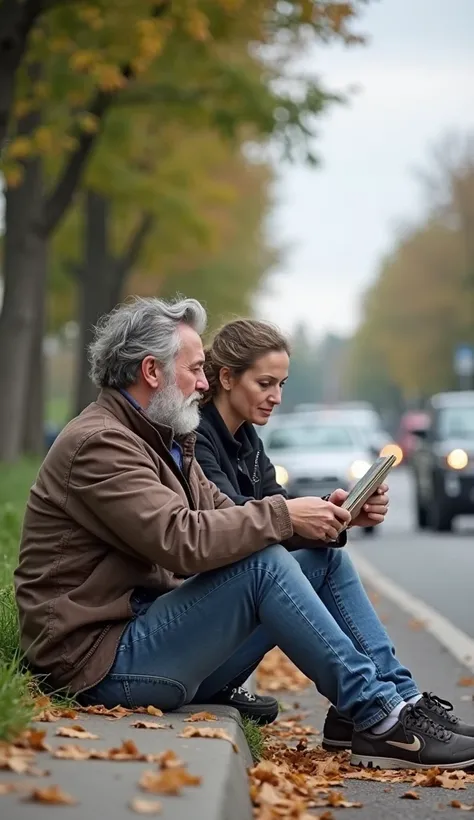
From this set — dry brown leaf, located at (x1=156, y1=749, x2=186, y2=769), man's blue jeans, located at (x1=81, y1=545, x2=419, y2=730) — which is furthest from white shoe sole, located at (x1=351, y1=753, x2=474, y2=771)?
dry brown leaf, located at (x1=156, y1=749, x2=186, y2=769)

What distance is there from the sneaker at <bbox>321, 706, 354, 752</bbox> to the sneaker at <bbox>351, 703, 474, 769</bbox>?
25cm

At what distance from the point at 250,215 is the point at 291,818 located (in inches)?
1213

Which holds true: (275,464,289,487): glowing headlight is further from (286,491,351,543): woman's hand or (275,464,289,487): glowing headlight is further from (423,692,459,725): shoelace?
(286,491,351,543): woman's hand

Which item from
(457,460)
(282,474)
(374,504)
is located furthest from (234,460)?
(457,460)

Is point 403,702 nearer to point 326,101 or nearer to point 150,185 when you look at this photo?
point 326,101

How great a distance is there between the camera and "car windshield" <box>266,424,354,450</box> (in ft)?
76.1

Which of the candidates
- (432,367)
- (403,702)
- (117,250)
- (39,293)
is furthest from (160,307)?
(432,367)

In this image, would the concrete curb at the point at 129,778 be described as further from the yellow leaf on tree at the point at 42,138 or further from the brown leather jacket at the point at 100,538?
the yellow leaf on tree at the point at 42,138

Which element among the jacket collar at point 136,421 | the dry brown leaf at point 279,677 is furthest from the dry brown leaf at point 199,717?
the dry brown leaf at point 279,677

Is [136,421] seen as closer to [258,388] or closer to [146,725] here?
[146,725]

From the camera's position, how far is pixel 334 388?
187125 mm

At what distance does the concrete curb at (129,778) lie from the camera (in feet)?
12.6

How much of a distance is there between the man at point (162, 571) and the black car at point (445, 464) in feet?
49.3

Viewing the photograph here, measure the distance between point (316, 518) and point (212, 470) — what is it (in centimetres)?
99
